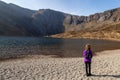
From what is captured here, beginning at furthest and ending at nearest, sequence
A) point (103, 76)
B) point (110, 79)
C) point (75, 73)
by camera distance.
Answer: point (75, 73), point (103, 76), point (110, 79)

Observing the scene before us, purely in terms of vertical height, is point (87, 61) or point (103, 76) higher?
point (87, 61)

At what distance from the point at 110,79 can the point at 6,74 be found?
31.9 ft

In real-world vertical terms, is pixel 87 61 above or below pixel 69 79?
above

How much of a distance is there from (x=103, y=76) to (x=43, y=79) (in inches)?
221

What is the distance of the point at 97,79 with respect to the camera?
698 inches

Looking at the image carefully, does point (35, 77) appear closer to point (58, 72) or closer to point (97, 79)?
point (58, 72)

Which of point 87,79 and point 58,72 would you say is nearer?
point 87,79

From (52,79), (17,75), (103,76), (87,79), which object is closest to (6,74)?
(17,75)

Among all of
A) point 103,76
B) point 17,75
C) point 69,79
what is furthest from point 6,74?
point 103,76

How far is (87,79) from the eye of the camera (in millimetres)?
17672

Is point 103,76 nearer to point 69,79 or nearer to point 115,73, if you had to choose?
point 115,73

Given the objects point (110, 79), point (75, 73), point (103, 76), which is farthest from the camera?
point (75, 73)

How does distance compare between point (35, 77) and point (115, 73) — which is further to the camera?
point (115, 73)

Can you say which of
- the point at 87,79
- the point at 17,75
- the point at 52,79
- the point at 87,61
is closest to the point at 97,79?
the point at 87,79
